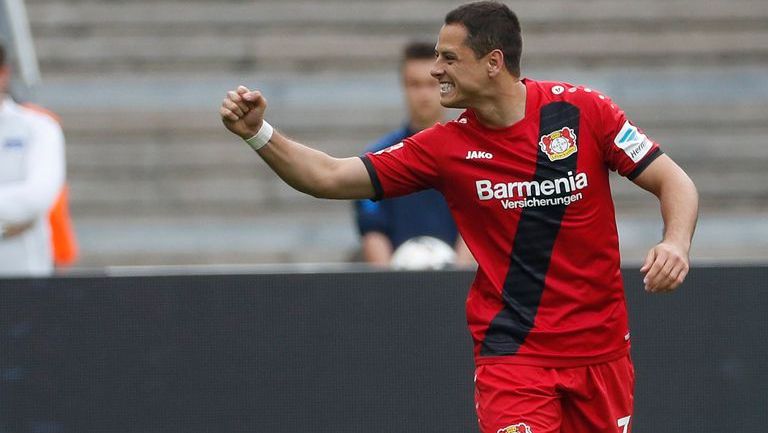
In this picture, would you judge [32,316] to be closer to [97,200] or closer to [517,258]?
[517,258]

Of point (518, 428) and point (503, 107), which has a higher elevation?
point (503, 107)

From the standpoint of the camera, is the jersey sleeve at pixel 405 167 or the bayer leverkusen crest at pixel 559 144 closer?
the bayer leverkusen crest at pixel 559 144

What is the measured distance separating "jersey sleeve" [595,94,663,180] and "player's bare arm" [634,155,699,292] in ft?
0.11

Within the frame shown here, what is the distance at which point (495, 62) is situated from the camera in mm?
4559

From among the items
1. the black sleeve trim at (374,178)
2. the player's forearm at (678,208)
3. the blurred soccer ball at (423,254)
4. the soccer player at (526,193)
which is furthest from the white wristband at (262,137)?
the blurred soccer ball at (423,254)

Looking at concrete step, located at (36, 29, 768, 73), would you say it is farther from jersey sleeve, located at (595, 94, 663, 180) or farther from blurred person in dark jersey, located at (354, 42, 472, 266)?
jersey sleeve, located at (595, 94, 663, 180)

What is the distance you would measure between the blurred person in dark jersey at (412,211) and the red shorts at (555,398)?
2.00 metres

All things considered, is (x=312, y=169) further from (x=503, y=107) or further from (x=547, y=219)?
(x=547, y=219)

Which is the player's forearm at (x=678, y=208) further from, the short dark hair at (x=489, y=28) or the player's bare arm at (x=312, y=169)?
the player's bare arm at (x=312, y=169)

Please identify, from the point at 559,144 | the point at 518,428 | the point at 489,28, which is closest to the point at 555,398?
the point at 518,428

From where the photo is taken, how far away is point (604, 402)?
4.59 meters

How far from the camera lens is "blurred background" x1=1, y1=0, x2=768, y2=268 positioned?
9.52 m

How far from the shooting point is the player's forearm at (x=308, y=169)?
14.9 feet

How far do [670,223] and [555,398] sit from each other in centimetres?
70
